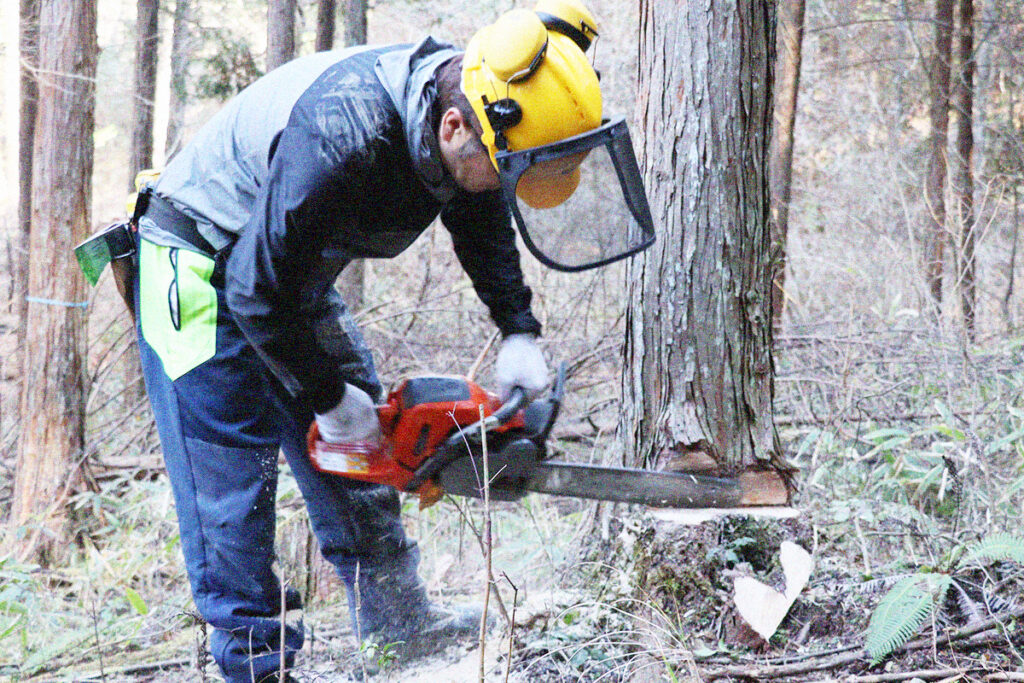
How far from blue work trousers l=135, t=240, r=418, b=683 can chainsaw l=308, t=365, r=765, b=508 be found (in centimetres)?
21

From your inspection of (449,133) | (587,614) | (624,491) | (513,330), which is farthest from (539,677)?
(449,133)

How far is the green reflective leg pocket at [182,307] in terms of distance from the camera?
221 centimetres

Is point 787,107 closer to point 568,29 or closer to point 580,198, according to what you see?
point 580,198

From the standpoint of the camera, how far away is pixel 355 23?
677 cm

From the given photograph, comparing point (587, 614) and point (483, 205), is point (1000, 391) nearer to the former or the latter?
point (587, 614)

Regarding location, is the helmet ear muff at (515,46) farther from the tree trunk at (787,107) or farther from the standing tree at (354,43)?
the standing tree at (354,43)

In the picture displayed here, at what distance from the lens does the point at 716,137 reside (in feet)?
8.57

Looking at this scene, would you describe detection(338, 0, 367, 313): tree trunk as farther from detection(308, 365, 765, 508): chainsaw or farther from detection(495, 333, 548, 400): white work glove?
detection(308, 365, 765, 508): chainsaw

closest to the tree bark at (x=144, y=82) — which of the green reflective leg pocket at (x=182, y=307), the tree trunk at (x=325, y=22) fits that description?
the tree trunk at (x=325, y=22)

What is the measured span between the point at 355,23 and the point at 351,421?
17.9ft

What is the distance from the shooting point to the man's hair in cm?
194

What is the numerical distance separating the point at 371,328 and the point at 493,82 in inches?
174

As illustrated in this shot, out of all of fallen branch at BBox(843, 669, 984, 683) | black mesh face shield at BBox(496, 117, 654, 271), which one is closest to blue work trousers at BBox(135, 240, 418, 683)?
black mesh face shield at BBox(496, 117, 654, 271)

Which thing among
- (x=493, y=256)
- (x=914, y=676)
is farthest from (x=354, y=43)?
(x=914, y=676)
